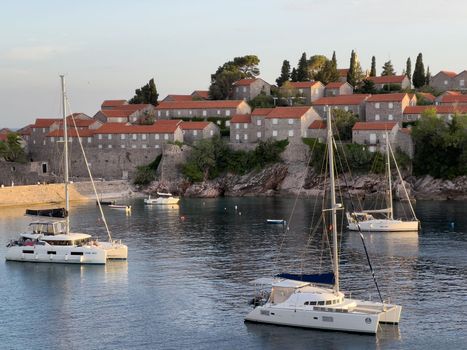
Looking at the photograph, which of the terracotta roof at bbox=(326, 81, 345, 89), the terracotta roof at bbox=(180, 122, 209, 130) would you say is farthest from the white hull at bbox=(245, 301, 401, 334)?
the terracotta roof at bbox=(326, 81, 345, 89)

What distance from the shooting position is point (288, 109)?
349 ft

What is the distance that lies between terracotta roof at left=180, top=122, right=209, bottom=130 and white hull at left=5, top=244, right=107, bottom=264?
58536mm

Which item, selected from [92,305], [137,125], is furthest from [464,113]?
[92,305]

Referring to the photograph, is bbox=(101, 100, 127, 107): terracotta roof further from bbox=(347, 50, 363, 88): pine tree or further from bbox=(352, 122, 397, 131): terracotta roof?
bbox=(352, 122, 397, 131): terracotta roof

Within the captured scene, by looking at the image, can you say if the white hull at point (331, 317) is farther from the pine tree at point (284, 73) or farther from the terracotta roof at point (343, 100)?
the pine tree at point (284, 73)

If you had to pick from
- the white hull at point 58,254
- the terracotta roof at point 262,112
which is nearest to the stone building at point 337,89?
the terracotta roof at point 262,112

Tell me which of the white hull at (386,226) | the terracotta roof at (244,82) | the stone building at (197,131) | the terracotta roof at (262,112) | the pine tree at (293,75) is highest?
the pine tree at (293,75)

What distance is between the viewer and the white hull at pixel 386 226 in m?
67.6

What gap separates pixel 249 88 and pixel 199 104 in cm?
1008

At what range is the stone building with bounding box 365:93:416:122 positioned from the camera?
342 feet

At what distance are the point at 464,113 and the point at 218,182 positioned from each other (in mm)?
33050

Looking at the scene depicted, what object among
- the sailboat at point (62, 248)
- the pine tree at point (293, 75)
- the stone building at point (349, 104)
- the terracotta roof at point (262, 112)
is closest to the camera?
the sailboat at point (62, 248)

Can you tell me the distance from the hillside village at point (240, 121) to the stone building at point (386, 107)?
134mm

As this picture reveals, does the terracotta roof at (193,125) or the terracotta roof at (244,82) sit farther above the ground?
the terracotta roof at (244,82)
